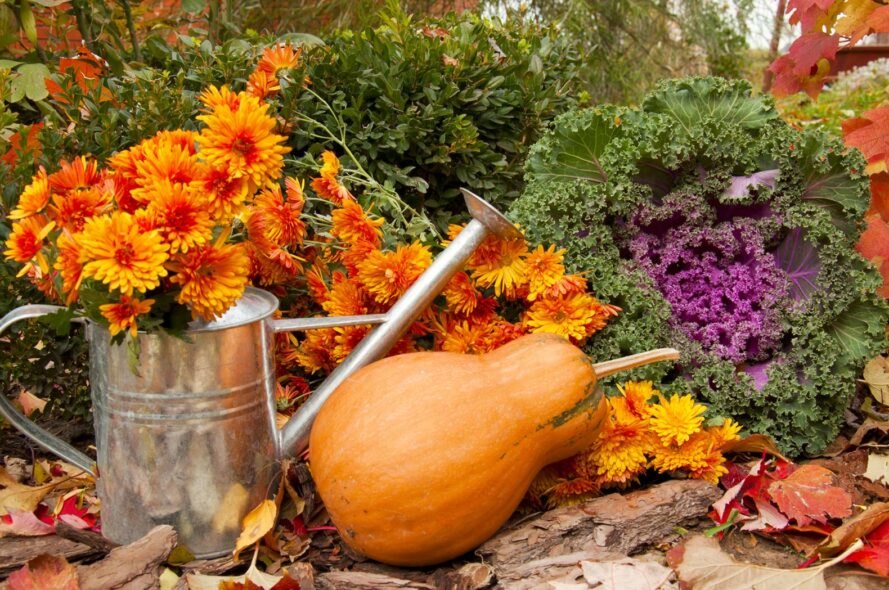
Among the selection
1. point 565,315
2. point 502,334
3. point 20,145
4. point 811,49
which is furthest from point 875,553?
point 20,145

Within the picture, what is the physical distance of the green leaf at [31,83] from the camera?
227 centimetres

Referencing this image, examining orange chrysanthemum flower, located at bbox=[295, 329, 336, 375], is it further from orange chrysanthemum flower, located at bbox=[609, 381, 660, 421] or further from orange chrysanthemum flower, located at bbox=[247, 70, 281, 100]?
orange chrysanthemum flower, located at bbox=[609, 381, 660, 421]

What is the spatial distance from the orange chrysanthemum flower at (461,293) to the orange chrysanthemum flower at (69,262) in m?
0.86

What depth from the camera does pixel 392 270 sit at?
75.9 inches

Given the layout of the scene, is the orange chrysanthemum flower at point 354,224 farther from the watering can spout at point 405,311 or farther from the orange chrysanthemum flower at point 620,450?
the orange chrysanthemum flower at point 620,450

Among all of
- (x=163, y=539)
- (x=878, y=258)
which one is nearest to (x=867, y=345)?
(x=878, y=258)

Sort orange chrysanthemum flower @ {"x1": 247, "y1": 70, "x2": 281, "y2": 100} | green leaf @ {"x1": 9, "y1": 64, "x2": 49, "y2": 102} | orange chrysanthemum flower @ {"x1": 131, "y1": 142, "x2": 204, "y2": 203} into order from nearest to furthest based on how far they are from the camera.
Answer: orange chrysanthemum flower @ {"x1": 131, "y1": 142, "x2": 204, "y2": 203} < orange chrysanthemum flower @ {"x1": 247, "y1": 70, "x2": 281, "y2": 100} < green leaf @ {"x1": 9, "y1": 64, "x2": 49, "y2": 102}

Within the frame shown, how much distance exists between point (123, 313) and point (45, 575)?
549 millimetres

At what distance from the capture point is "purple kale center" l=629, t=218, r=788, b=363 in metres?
2.07

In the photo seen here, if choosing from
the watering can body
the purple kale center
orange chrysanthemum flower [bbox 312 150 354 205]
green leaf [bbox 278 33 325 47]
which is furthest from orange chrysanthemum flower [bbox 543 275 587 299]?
green leaf [bbox 278 33 325 47]

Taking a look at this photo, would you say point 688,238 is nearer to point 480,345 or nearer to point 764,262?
point 764,262

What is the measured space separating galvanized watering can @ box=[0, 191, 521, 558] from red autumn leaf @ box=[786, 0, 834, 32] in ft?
5.10

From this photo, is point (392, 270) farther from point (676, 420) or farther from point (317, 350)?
point (676, 420)

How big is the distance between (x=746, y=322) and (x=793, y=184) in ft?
1.21
